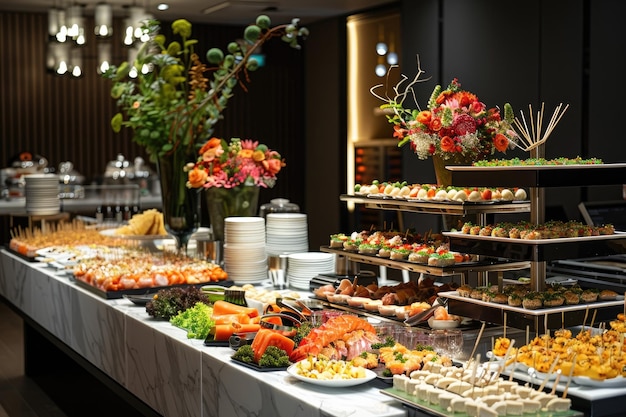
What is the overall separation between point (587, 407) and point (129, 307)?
227cm

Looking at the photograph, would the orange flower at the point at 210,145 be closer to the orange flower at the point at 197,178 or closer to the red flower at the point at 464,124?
the orange flower at the point at 197,178

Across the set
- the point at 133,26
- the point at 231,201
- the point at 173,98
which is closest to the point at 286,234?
the point at 231,201

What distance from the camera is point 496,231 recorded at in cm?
269

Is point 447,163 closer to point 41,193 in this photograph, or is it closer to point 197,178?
point 197,178

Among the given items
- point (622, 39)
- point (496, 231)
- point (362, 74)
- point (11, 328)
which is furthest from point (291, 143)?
point (496, 231)

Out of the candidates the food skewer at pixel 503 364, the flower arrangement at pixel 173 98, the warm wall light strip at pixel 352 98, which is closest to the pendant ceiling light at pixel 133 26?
the flower arrangement at pixel 173 98

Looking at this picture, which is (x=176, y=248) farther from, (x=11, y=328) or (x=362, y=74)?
(x=362, y=74)

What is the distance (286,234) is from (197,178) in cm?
54

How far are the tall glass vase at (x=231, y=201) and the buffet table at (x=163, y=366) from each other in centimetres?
84

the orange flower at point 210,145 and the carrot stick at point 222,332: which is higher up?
the orange flower at point 210,145

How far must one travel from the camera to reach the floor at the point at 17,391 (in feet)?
17.2

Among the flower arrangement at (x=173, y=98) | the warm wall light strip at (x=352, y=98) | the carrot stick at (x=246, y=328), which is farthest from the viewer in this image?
the warm wall light strip at (x=352, y=98)

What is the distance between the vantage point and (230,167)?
454 centimetres

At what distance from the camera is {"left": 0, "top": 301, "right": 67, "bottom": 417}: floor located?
17.2 feet
